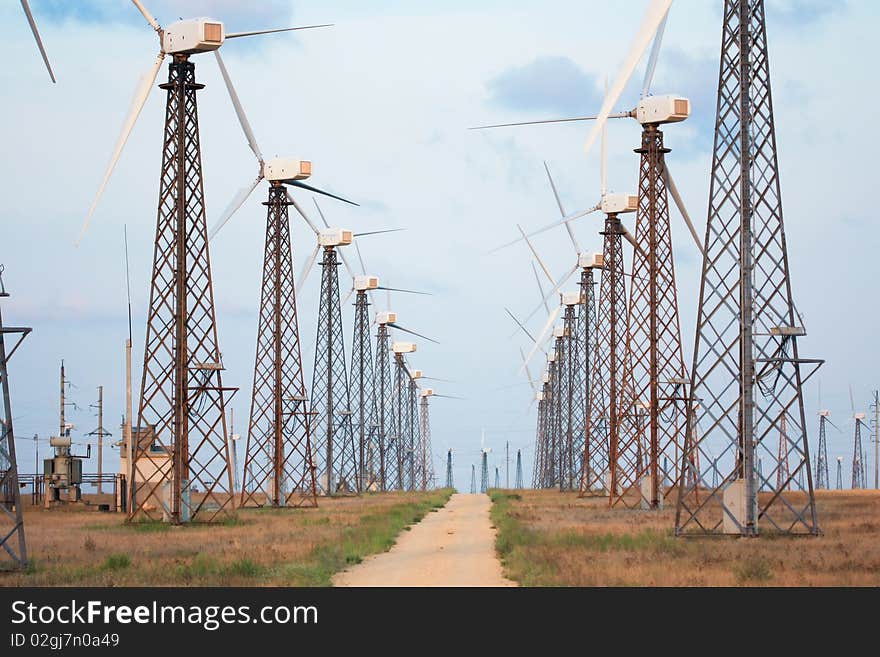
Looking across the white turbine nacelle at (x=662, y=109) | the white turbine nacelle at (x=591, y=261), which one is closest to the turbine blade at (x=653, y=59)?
the white turbine nacelle at (x=662, y=109)

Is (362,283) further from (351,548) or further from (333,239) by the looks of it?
(351,548)

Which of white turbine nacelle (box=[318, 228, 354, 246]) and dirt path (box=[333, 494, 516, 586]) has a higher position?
white turbine nacelle (box=[318, 228, 354, 246])

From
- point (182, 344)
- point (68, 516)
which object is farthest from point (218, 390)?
point (68, 516)

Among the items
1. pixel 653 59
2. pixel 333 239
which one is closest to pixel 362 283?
pixel 333 239

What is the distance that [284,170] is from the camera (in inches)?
2729

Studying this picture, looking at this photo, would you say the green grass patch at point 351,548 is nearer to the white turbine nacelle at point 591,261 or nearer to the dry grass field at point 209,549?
the dry grass field at point 209,549

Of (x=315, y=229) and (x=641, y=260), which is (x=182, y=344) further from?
(x=315, y=229)

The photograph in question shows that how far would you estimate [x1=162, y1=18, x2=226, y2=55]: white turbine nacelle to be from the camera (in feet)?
170

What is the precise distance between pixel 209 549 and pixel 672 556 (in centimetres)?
1277

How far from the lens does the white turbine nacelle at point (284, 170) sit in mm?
69312

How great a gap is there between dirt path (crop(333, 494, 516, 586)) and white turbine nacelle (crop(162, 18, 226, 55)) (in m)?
19.5

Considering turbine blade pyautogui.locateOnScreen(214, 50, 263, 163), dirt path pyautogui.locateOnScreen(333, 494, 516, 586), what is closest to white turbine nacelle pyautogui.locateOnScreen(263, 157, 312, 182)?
turbine blade pyautogui.locateOnScreen(214, 50, 263, 163)

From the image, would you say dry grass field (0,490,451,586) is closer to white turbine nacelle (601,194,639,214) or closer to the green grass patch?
the green grass patch
